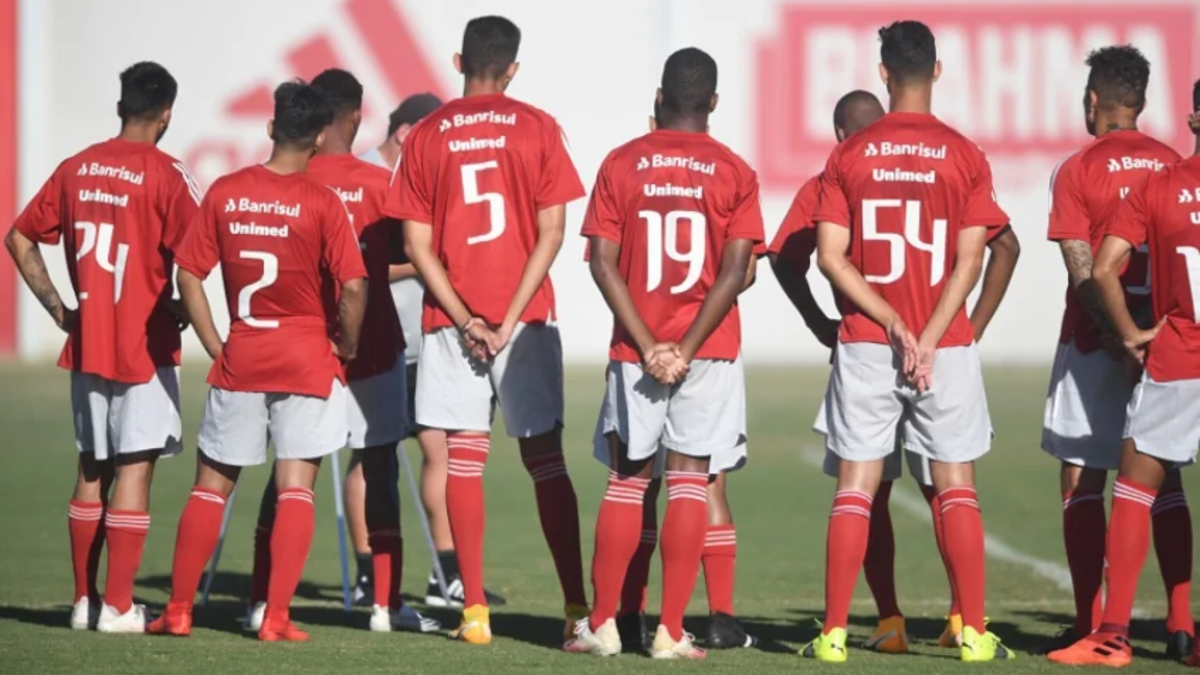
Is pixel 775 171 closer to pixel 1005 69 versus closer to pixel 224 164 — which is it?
pixel 1005 69

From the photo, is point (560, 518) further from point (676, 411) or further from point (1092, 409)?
point (1092, 409)

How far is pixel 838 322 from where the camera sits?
8.45m

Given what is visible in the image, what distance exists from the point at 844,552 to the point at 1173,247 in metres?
1.79

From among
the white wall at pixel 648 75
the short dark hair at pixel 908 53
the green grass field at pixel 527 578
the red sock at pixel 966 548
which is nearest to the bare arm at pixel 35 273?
the green grass field at pixel 527 578

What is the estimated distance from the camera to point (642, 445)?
7906 millimetres

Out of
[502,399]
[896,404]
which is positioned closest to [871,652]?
[896,404]

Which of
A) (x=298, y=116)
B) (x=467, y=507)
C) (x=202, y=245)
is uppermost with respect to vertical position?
(x=298, y=116)

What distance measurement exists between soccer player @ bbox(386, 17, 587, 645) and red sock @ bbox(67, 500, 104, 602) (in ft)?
5.41

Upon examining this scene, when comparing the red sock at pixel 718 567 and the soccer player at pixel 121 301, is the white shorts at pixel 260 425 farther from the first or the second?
the red sock at pixel 718 567

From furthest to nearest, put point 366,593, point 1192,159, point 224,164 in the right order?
point 224,164 → point 366,593 → point 1192,159

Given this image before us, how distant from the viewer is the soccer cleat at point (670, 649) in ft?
25.5

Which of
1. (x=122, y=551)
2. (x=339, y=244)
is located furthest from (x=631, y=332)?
(x=122, y=551)

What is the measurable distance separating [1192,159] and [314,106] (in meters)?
3.65

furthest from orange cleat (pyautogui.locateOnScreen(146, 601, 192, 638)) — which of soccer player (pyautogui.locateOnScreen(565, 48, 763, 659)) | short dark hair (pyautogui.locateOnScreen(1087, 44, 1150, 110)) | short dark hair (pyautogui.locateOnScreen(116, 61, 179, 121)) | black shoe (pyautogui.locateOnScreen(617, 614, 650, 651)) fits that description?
short dark hair (pyautogui.locateOnScreen(1087, 44, 1150, 110))
